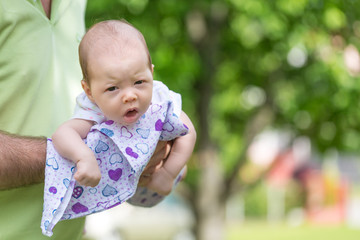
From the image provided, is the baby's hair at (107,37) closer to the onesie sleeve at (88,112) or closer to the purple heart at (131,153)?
the onesie sleeve at (88,112)

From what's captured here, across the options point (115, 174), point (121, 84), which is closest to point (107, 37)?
point (121, 84)

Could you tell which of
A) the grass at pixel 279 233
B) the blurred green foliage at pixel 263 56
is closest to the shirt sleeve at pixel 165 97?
the blurred green foliage at pixel 263 56

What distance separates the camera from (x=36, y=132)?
2064mm

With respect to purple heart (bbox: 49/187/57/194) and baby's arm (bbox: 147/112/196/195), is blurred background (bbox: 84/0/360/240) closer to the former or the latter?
baby's arm (bbox: 147/112/196/195)

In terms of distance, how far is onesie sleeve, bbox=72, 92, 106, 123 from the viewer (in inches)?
75.9

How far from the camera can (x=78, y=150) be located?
1.83 meters

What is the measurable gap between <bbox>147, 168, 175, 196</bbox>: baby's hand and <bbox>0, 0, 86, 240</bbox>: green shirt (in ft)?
0.86

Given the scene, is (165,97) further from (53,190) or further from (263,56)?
(263,56)

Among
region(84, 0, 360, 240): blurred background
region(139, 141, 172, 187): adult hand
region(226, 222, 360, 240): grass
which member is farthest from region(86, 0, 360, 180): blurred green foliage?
region(226, 222, 360, 240): grass

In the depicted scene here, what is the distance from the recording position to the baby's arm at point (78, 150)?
5.89 feet

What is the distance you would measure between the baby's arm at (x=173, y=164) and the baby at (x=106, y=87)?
0.65 ft

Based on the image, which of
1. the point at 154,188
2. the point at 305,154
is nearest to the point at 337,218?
the point at 305,154

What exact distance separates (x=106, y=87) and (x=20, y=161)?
32 cm

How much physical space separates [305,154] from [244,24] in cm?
2228
